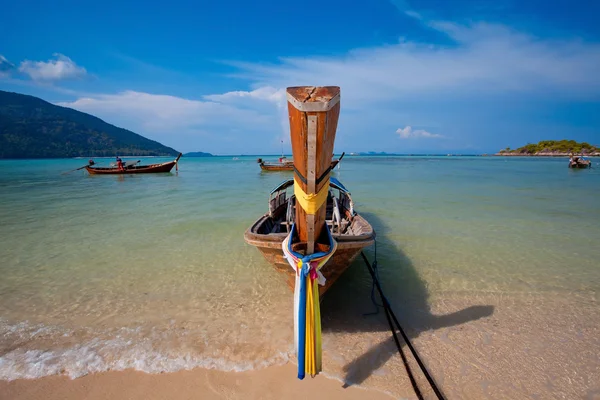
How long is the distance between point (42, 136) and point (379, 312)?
7670 inches

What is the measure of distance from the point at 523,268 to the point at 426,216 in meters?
5.64

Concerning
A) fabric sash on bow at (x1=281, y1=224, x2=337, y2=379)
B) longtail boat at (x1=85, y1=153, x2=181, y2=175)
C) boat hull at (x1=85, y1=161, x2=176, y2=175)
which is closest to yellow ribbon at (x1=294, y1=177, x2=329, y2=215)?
fabric sash on bow at (x1=281, y1=224, x2=337, y2=379)

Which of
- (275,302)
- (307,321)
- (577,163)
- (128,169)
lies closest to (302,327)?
(307,321)

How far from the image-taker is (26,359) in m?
3.93

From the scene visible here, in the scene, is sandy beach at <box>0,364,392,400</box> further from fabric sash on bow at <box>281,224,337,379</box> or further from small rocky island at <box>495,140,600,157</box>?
small rocky island at <box>495,140,600,157</box>

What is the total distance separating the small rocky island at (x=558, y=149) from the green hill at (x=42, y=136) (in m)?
207

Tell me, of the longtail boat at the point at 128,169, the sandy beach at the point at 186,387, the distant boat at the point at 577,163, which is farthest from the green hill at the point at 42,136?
the distant boat at the point at 577,163

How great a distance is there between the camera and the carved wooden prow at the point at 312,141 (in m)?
2.63

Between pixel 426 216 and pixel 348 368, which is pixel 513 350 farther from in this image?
pixel 426 216

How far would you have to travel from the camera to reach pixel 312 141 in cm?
279

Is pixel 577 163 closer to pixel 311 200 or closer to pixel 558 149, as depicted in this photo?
pixel 311 200

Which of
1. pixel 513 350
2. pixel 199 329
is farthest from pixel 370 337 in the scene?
pixel 199 329

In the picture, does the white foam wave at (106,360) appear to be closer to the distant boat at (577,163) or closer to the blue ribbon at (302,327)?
the blue ribbon at (302,327)

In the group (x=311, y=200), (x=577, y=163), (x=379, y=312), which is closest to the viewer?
(x=311, y=200)
